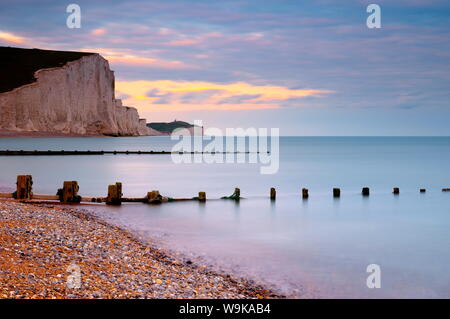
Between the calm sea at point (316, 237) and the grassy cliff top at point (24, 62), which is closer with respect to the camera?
the calm sea at point (316, 237)

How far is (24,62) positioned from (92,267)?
17367 centimetres

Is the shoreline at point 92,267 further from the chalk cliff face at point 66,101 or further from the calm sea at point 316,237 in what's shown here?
the chalk cliff face at point 66,101

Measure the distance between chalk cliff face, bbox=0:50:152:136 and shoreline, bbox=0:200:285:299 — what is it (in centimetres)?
12772

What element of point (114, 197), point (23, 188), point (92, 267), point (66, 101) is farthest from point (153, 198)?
point (66, 101)

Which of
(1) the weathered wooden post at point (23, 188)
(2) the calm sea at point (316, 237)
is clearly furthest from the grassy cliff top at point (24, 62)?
(1) the weathered wooden post at point (23, 188)

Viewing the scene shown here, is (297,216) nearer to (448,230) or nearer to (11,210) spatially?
(448,230)

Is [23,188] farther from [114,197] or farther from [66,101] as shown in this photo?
[66,101]

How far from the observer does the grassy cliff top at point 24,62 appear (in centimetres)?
14350

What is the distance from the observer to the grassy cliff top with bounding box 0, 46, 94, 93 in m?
144

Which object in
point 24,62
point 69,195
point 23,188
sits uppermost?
point 24,62

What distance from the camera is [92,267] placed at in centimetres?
995

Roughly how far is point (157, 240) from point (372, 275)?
697 centimetres

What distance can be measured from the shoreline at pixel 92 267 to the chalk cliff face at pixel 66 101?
128 metres
